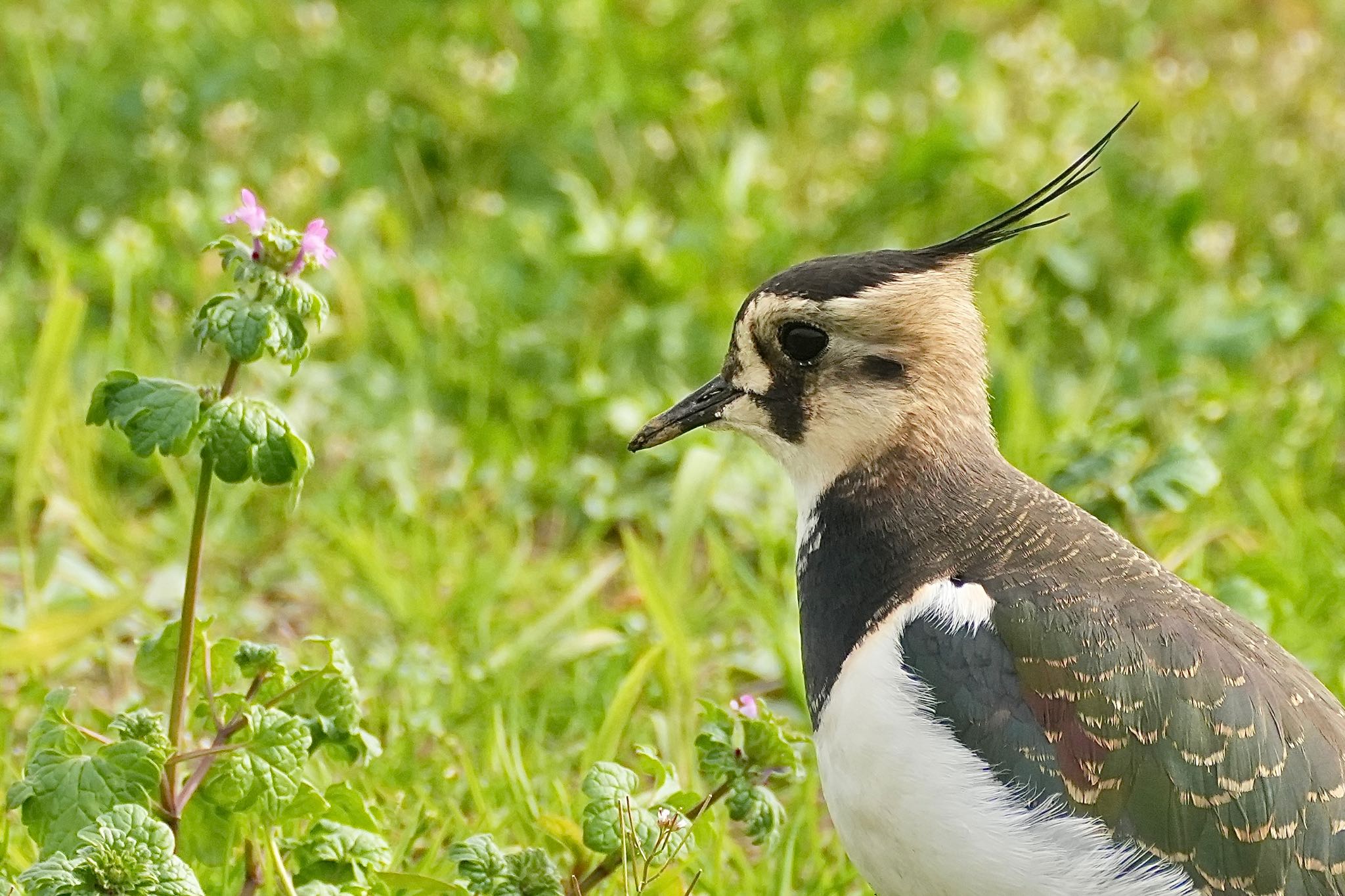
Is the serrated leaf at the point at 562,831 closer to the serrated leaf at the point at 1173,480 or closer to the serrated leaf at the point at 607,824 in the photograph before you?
the serrated leaf at the point at 607,824

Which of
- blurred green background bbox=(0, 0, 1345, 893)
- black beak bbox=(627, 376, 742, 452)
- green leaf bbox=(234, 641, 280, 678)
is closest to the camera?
green leaf bbox=(234, 641, 280, 678)

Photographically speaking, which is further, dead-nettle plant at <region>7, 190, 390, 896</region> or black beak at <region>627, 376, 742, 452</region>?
black beak at <region>627, 376, 742, 452</region>

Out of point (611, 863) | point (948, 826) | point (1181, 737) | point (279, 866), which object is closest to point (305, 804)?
point (279, 866)

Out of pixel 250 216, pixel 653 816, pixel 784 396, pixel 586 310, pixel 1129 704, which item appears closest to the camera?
pixel 250 216

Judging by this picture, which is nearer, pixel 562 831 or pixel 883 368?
pixel 562 831

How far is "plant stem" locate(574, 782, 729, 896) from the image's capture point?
3.28 meters

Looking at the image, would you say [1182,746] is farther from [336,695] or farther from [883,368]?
[336,695]

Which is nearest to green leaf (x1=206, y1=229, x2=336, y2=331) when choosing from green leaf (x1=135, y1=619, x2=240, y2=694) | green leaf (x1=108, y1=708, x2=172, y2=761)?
green leaf (x1=135, y1=619, x2=240, y2=694)

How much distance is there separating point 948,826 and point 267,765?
1.16 m

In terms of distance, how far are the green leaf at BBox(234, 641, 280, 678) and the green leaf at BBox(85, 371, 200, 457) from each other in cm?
42

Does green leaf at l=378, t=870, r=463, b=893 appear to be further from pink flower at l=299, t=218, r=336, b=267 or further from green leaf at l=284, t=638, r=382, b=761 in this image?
pink flower at l=299, t=218, r=336, b=267

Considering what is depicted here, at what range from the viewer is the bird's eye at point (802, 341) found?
371cm

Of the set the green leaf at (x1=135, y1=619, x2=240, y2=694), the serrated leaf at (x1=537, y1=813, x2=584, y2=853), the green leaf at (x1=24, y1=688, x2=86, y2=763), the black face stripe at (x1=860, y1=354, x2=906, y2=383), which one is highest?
the black face stripe at (x1=860, y1=354, x2=906, y2=383)

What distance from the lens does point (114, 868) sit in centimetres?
282
